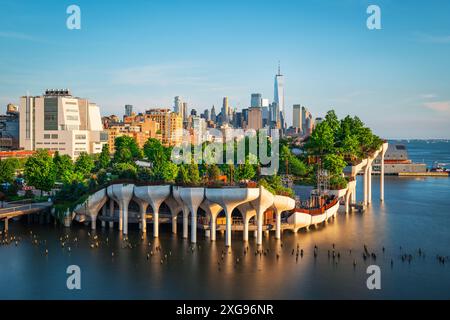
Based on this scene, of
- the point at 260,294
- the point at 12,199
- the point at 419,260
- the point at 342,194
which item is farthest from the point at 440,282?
the point at 12,199

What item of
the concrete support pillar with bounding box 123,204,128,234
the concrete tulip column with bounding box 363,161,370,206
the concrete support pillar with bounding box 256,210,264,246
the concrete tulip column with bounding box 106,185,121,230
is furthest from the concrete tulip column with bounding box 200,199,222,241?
the concrete tulip column with bounding box 363,161,370,206

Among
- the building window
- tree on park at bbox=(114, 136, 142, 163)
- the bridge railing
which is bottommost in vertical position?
the bridge railing

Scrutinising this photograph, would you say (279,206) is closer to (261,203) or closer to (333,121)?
(261,203)

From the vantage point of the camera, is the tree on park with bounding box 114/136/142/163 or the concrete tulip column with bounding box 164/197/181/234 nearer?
the concrete tulip column with bounding box 164/197/181/234

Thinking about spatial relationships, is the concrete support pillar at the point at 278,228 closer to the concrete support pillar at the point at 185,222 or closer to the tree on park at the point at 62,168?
the concrete support pillar at the point at 185,222

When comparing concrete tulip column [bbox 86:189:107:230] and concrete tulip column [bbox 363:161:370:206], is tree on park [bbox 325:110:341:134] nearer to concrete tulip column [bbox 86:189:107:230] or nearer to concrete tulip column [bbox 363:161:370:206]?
concrete tulip column [bbox 363:161:370:206]

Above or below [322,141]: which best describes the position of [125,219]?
below

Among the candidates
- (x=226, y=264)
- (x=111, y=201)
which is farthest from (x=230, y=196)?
(x=111, y=201)

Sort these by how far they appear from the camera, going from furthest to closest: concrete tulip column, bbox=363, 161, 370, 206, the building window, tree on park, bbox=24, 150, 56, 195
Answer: the building window → concrete tulip column, bbox=363, 161, 370, 206 → tree on park, bbox=24, 150, 56, 195
